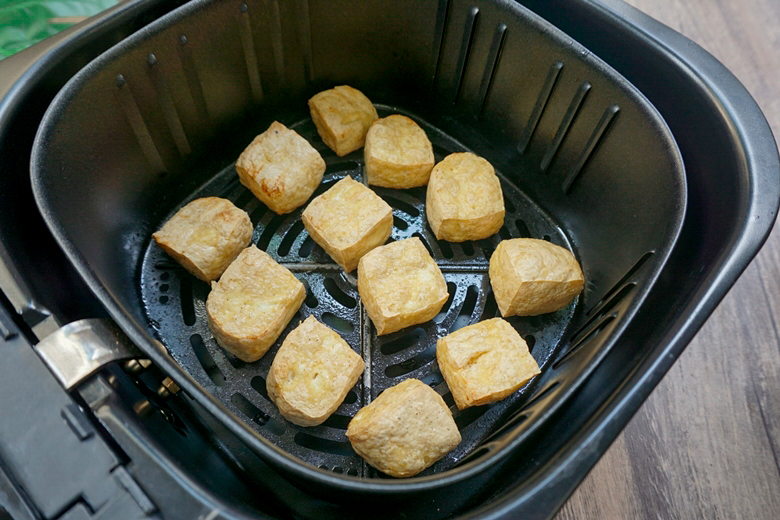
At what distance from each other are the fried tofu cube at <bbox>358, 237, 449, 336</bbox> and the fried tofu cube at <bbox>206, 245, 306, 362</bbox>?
146 mm

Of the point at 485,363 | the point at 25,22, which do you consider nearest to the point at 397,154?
the point at 485,363

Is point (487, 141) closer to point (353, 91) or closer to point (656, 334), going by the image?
point (353, 91)

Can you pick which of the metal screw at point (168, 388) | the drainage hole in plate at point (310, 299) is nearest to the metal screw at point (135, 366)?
the metal screw at point (168, 388)

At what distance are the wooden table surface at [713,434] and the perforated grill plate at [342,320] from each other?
12.9 inches

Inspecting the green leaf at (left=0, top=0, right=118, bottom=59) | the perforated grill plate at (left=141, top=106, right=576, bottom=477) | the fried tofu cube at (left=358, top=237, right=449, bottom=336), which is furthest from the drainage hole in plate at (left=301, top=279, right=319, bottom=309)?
the green leaf at (left=0, top=0, right=118, bottom=59)

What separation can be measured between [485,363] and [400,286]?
0.75 ft

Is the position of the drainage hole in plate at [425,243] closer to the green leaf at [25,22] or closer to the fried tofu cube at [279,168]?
the fried tofu cube at [279,168]

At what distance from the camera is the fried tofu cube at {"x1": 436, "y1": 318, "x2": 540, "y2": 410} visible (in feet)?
3.31

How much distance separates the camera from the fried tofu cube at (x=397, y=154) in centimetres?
124

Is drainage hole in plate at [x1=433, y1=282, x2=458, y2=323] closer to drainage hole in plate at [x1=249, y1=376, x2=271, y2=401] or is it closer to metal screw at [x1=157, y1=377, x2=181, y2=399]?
drainage hole in plate at [x1=249, y1=376, x2=271, y2=401]

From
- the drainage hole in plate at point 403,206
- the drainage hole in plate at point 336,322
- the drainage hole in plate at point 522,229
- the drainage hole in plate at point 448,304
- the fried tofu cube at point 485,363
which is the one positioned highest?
the drainage hole in plate at point 522,229

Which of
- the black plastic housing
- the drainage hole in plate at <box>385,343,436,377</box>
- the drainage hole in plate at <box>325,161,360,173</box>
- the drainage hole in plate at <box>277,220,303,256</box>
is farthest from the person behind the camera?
the drainage hole in plate at <box>325,161,360,173</box>

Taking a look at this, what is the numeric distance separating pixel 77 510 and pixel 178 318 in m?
0.53

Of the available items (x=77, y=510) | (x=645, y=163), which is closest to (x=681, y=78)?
(x=645, y=163)
